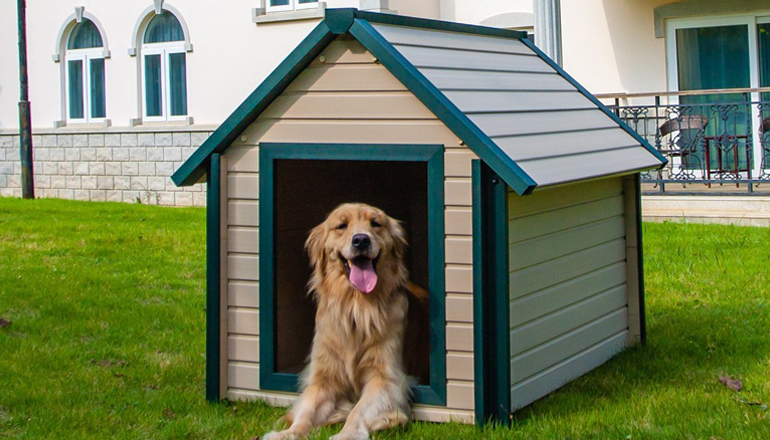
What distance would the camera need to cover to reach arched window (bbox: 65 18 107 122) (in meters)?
19.2

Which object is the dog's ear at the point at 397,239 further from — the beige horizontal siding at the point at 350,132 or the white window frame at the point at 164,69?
the white window frame at the point at 164,69

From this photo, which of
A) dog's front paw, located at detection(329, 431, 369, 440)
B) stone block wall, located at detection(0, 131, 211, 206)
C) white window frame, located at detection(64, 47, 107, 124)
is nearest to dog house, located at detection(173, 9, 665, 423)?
dog's front paw, located at detection(329, 431, 369, 440)

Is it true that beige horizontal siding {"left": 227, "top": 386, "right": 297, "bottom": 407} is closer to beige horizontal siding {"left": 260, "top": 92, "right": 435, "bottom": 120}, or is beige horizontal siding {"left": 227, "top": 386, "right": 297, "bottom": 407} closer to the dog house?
the dog house

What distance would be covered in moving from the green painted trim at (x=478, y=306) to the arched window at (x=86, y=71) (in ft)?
50.8

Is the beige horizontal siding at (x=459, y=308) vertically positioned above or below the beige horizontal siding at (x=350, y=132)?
below

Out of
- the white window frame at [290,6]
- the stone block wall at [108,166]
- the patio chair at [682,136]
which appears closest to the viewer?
the patio chair at [682,136]

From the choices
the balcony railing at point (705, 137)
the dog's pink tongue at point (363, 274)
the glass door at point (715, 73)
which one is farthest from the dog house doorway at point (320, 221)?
the glass door at point (715, 73)

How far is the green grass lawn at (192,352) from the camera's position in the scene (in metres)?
4.97

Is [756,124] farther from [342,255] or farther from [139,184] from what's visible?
[342,255]

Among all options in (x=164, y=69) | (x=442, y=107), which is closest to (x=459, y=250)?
(x=442, y=107)

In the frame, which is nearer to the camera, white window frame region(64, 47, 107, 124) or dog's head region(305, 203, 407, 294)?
dog's head region(305, 203, 407, 294)

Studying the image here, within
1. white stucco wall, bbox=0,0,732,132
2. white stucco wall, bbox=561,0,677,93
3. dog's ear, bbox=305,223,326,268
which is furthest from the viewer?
white stucco wall, bbox=0,0,732,132

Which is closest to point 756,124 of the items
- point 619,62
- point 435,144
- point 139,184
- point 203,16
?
point 619,62

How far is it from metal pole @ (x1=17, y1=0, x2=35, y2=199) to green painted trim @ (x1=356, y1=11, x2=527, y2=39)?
41.0 ft
